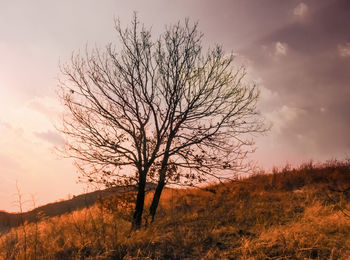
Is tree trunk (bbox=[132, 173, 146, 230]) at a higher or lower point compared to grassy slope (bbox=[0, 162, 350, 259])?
higher

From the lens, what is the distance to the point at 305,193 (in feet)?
32.7

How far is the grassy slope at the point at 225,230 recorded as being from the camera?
5.54m

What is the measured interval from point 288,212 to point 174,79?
5489 mm

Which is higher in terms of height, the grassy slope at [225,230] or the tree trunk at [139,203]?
the tree trunk at [139,203]

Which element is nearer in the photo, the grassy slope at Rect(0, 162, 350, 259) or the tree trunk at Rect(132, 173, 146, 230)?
the grassy slope at Rect(0, 162, 350, 259)

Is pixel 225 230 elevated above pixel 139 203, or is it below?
below

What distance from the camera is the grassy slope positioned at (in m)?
5.54

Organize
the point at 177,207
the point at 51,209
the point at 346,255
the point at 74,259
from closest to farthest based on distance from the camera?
1. the point at 346,255
2. the point at 74,259
3. the point at 177,207
4. the point at 51,209

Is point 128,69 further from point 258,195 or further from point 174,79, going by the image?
point 258,195

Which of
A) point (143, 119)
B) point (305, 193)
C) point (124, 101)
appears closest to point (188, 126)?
point (143, 119)

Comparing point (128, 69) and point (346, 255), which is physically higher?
point (128, 69)

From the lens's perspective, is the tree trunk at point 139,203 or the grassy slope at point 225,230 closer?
the grassy slope at point 225,230

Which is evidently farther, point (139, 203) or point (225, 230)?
point (139, 203)

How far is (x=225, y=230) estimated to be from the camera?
7.10m
